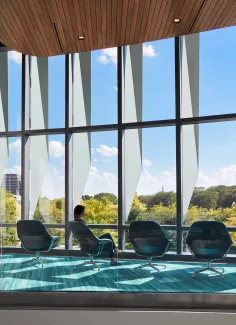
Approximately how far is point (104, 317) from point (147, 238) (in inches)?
42.9

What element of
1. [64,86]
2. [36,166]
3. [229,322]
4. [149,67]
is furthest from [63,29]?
[229,322]

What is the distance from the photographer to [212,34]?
5.42 meters

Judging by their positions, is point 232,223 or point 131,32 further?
point 131,32

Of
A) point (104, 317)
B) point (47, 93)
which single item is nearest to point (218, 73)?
point (47, 93)

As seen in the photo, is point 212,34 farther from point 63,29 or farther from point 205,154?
point 63,29

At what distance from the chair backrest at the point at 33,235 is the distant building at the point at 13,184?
387 millimetres

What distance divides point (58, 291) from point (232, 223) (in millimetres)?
2354

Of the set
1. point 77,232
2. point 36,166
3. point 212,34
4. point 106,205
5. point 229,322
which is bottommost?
point 229,322

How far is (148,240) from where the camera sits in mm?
5191

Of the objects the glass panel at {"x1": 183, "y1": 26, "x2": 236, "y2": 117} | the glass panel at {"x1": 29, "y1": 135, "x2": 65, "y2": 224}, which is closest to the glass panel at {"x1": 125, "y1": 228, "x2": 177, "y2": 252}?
the glass panel at {"x1": 29, "y1": 135, "x2": 65, "y2": 224}

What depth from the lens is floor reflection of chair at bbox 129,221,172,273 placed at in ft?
16.9

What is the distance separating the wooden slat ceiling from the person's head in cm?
214

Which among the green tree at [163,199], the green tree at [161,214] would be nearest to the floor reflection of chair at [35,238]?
the green tree at [161,214]

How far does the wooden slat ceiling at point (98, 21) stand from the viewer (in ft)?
16.0
